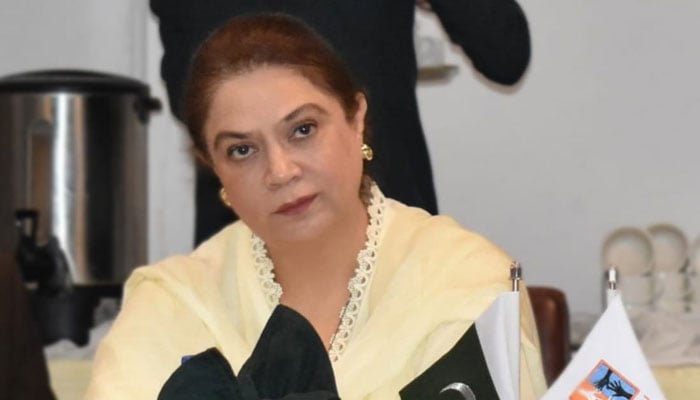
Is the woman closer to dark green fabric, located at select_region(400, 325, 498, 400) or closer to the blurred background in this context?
dark green fabric, located at select_region(400, 325, 498, 400)

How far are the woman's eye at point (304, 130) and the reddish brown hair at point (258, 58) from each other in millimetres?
57

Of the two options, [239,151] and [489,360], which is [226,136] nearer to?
[239,151]

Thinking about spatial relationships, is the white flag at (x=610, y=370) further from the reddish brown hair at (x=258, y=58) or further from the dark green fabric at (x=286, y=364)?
the reddish brown hair at (x=258, y=58)

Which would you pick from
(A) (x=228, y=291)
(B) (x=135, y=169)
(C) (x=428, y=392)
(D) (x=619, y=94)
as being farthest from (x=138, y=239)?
(C) (x=428, y=392)

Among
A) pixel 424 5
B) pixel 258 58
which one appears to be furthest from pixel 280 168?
pixel 424 5

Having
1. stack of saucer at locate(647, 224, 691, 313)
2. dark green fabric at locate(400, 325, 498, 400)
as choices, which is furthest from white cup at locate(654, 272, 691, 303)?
dark green fabric at locate(400, 325, 498, 400)

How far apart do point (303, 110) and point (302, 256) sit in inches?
7.3

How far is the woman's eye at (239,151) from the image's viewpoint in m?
1.63

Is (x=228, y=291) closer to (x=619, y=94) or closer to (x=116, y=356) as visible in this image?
(x=116, y=356)

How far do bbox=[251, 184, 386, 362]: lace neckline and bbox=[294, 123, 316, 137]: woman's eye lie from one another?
0.18m

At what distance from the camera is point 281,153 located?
5.24 feet

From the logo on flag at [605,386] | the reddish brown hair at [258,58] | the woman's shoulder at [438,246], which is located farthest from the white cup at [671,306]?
the logo on flag at [605,386]

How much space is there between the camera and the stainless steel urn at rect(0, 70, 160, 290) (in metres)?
3.78

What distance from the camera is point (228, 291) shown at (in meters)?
1.80
